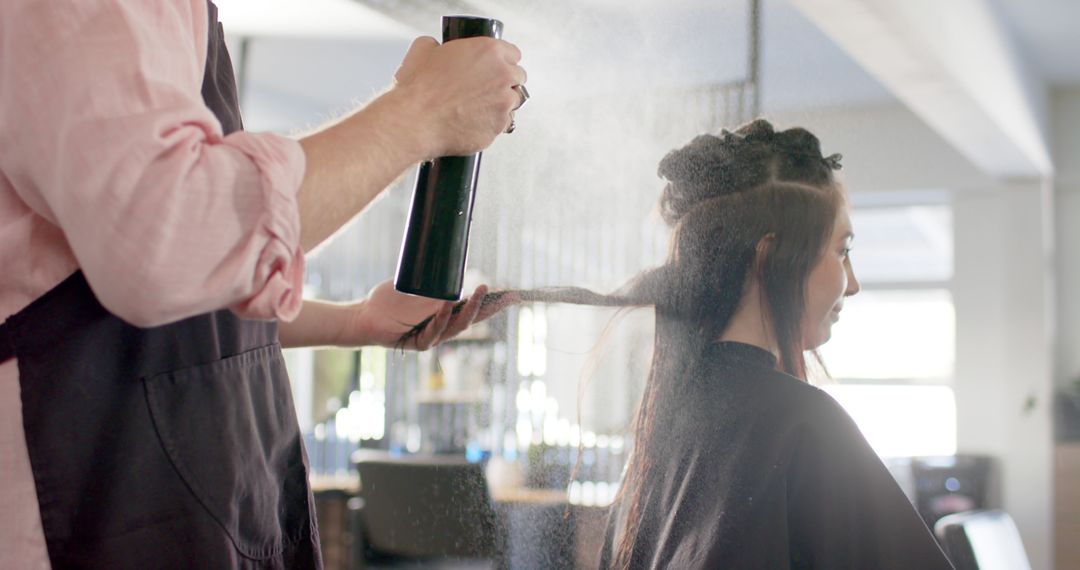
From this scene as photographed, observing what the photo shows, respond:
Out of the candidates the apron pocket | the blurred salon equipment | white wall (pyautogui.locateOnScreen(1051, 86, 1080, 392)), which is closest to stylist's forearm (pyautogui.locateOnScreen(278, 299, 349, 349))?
the apron pocket

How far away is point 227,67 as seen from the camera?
89 centimetres

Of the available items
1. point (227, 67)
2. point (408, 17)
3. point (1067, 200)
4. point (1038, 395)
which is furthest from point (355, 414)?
point (227, 67)

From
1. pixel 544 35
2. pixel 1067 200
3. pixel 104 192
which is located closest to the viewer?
pixel 104 192

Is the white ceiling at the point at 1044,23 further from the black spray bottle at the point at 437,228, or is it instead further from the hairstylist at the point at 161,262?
the hairstylist at the point at 161,262

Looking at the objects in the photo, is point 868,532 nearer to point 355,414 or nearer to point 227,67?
point 227,67

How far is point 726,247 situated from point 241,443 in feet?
1.66

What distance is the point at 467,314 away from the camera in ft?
3.69

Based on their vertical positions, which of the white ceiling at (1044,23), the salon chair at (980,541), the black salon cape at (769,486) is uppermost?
the white ceiling at (1044,23)

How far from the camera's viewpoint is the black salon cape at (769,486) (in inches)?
37.2

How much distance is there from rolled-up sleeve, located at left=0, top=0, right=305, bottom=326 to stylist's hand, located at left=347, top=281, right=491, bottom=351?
48 cm

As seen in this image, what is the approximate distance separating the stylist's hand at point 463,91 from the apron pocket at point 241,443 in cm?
26

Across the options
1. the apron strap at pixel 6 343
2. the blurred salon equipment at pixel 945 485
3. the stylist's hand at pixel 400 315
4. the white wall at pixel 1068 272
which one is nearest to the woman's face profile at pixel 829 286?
the blurred salon equipment at pixel 945 485

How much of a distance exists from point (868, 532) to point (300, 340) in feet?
2.00

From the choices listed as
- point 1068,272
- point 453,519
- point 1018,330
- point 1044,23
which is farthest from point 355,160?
point 1068,272
